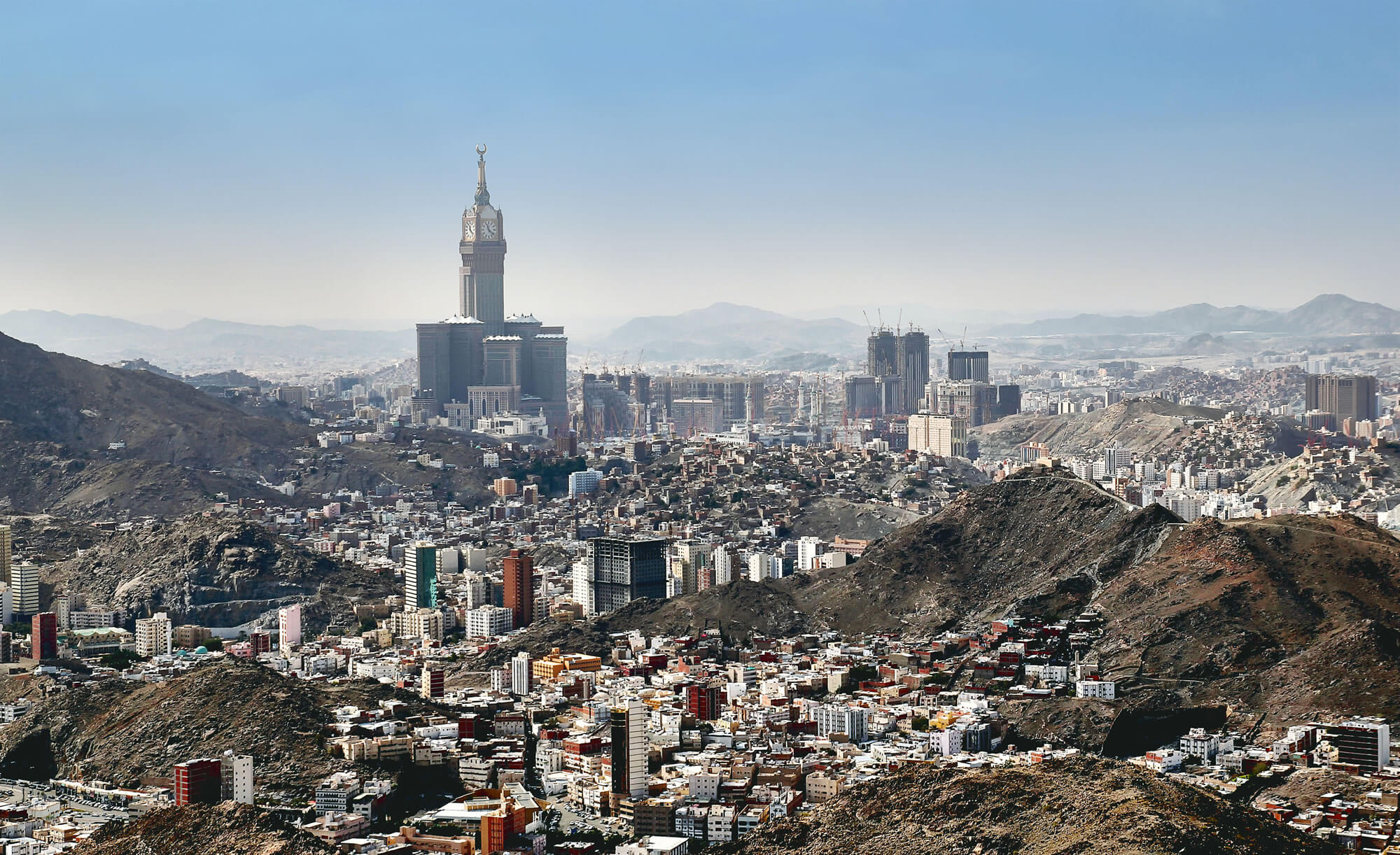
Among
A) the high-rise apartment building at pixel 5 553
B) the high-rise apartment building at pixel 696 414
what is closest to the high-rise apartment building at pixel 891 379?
the high-rise apartment building at pixel 696 414

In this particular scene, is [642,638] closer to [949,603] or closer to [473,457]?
[949,603]

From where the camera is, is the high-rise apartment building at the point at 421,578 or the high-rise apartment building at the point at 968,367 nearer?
the high-rise apartment building at the point at 421,578

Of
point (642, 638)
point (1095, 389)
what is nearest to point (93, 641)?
point (642, 638)

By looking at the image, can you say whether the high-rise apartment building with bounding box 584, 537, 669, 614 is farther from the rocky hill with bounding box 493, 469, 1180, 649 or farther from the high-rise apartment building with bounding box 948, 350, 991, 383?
the high-rise apartment building with bounding box 948, 350, 991, 383

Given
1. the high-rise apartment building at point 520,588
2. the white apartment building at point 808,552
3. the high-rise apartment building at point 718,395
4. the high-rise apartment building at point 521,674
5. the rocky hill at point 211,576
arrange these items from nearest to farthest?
1. the high-rise apartment building at point 521,674
2. the high-rise apartment building at point 520,588
3. the rocky hill at point 211,576
4. the white apartment building at point 808,552
5. the high-rise apartment building at point 718,395

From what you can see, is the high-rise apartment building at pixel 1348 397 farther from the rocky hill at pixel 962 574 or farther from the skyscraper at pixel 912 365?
the rocky hill at pixel 962 574

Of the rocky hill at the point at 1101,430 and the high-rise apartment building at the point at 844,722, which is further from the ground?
the rocky hill at the point at 1101,430
